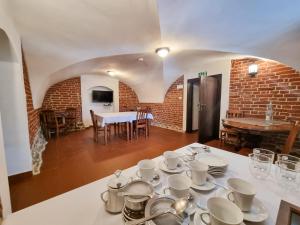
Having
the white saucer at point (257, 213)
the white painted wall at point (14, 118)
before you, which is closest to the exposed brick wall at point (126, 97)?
the white painted wall at point (14, 118)

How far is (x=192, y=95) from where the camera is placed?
482 cm

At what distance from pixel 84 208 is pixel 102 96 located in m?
5.85

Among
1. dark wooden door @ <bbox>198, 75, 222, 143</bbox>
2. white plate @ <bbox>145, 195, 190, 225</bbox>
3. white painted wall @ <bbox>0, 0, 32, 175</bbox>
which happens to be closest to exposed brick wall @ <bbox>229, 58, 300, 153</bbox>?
dark wooden door @ <bbox>198, 75, 222, 143</bbox>

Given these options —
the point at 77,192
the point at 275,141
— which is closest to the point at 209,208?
the point at 77,192

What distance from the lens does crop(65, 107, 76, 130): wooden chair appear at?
494 cm

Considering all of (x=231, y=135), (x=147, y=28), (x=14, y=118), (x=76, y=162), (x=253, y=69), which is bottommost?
(x=76, y=162)

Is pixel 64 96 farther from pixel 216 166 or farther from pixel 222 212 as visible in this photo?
pixel 222 212

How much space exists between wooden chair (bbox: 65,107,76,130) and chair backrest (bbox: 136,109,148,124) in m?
2.45

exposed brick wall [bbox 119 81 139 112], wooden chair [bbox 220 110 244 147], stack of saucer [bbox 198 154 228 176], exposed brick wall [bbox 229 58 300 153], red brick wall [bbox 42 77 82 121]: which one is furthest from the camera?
exposed brick wall [bbox 119 81 139 112]

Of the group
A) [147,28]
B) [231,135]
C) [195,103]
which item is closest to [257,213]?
[147,28]

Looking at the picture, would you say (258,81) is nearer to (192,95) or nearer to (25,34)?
(192,95)

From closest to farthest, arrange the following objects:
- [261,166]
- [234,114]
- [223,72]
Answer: [261,166], [234,114], [223,72]

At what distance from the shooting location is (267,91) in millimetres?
2951

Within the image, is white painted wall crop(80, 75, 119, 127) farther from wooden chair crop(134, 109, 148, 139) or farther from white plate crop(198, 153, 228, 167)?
white plate crop(198, 153, 228, 167)
